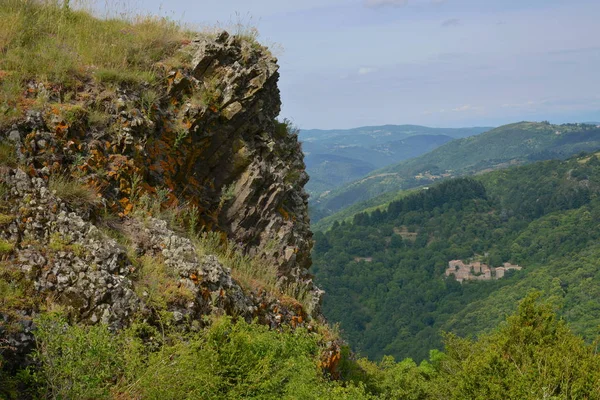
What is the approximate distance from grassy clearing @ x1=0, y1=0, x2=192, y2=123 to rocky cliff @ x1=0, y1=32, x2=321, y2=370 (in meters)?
0.18

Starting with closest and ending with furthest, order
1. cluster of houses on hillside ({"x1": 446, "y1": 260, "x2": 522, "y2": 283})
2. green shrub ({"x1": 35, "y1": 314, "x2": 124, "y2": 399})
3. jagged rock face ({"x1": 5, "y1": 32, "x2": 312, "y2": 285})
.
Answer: green shrub ({"x1": 35, "y1": 314, "x2": 124, "y2": 399}) < jagged rock face ({"x1": 5, "y1": 32, "x2": 312, "y2": 285}) < cluster of houses on hillside ({"x1": 446, "y1": 260, "x2": 522, "y2": 283})

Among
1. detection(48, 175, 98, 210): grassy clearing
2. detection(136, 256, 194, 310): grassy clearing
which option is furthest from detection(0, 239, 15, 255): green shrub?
detection(136, 256, 194, 310): grassy clearing

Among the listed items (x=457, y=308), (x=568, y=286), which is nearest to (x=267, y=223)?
(x=568, y=286)

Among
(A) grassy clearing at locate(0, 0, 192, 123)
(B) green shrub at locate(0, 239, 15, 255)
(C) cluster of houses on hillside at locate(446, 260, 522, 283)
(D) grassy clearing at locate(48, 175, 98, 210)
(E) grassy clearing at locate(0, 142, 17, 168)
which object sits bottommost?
(C) cluster of houses on hillside at locate(446, 260, 522, 283)

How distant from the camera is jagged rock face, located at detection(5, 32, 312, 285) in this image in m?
7.18

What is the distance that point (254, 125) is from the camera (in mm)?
10594

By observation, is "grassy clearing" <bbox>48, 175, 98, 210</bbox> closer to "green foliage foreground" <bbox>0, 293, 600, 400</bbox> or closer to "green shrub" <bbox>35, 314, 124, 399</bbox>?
"green foliage foreground" <bbox>0, 293, 600, 400</bbox>

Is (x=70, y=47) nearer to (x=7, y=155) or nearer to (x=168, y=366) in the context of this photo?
(x=7, y=155)

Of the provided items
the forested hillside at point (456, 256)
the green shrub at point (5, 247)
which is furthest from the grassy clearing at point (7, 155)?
the forested hillside at point (456, 256)

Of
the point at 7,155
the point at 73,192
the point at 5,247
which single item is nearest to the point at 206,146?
the point at 73,192

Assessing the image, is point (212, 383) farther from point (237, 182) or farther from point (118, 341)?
point (237, 182)

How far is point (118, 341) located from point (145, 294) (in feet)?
3.31

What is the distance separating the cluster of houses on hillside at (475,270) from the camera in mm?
144875

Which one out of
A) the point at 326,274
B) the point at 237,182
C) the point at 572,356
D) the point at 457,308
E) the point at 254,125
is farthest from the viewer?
the point at 326,274
